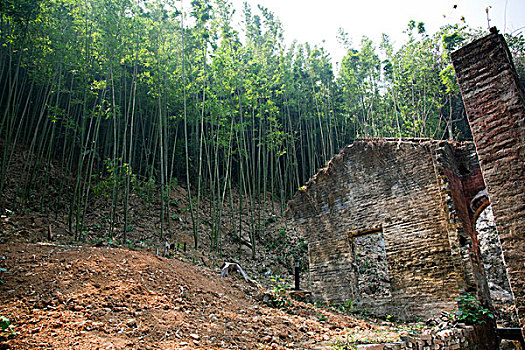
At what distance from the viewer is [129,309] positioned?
12.8 feet

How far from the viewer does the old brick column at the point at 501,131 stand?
3301mm

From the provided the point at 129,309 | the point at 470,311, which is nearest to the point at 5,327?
the point at 129,309

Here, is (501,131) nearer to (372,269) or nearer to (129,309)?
(129,309)

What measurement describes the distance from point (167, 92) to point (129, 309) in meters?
8.61

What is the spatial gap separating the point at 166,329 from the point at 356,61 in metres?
13.5

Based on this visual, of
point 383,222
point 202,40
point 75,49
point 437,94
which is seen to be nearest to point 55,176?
point 75,49

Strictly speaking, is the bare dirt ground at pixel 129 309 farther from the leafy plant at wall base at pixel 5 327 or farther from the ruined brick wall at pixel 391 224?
the ruined brick wall at pixel 391 224

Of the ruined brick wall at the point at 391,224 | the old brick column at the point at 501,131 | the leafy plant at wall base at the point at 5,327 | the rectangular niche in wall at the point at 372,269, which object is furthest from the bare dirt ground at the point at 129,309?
the rectangular niche in wall at the point at 372,269

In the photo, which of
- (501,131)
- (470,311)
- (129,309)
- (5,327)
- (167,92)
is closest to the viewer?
(5,327)

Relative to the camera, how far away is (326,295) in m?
8.27

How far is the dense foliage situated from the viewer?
8.94 meters

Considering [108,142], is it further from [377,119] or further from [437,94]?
[437,94]

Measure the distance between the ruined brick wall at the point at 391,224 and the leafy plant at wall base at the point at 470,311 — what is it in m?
0.21

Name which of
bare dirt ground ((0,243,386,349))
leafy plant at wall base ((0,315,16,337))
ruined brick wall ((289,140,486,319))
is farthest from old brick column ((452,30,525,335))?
leafy plant at wall base ((0,315,16,337))
